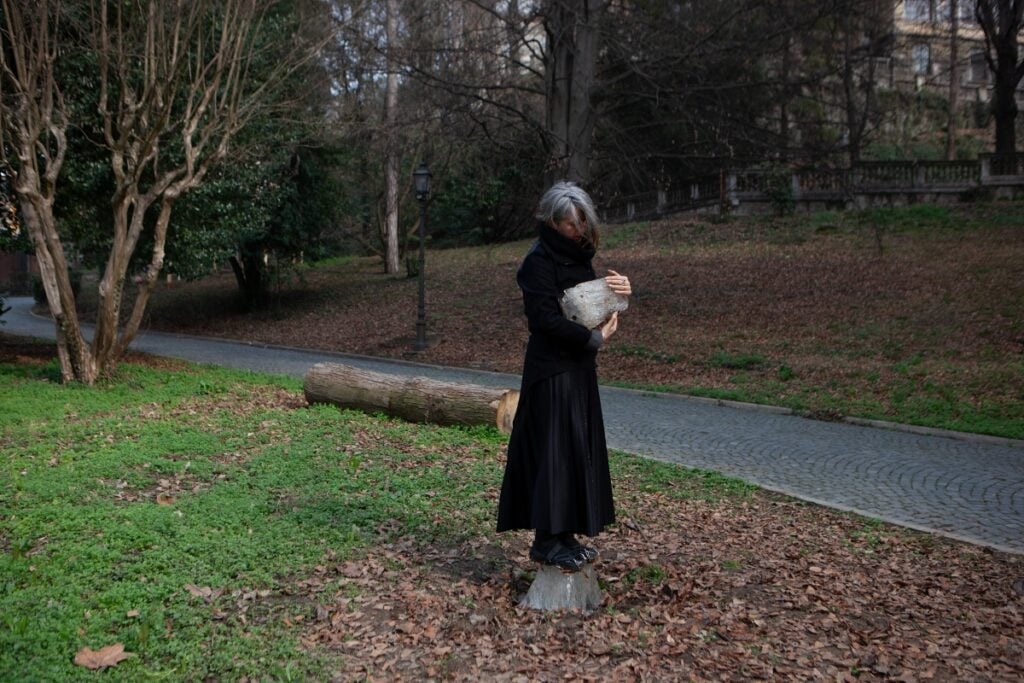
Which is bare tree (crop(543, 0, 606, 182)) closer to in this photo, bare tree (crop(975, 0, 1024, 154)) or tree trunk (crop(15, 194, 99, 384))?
tree trunk (crop(15, 194, 99, 384))

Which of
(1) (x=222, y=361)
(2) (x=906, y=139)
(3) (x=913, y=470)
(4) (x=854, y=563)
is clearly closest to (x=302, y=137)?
(1) (x=222, y=361)

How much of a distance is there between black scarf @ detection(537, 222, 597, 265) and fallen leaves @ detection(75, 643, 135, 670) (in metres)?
2.92

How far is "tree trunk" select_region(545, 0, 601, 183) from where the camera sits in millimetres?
16891

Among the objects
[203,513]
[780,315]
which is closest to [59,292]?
[203,513]

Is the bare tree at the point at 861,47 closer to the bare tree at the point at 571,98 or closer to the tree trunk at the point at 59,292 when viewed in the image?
the bare tree at the point at 571,98

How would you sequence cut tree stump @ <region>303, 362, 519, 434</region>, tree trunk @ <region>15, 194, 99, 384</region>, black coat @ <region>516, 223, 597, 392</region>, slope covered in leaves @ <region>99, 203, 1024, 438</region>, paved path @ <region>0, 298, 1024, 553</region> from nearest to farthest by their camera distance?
black coat @ <region>516, 223, 597, 392</region> → paved path @ <region>0, 298, 1024, 553</region> → cut tree stump @ <region>303, 362, 519, 434</region> → tree trunk @ <region>15, 194, 99, 384</region> → slope covered in leaves @ <region>99, 203, 1024, 438</region>

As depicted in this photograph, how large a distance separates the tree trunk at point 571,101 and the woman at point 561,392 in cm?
1234

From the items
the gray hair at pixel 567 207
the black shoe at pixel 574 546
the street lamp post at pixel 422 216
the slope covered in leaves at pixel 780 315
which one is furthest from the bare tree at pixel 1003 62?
the black shoe at pixel 574 546

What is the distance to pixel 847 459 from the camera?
927 cm

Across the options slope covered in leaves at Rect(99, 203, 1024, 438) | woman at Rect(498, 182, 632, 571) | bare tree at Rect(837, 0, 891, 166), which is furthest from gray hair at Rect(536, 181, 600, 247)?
bare tree at Rect(837, 0, 891, 166)

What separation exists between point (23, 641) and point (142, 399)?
769cm

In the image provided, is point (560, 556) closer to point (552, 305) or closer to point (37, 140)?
point (552, 305)

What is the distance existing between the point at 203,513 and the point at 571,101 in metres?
13.3

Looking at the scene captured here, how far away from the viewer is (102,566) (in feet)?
17.2
